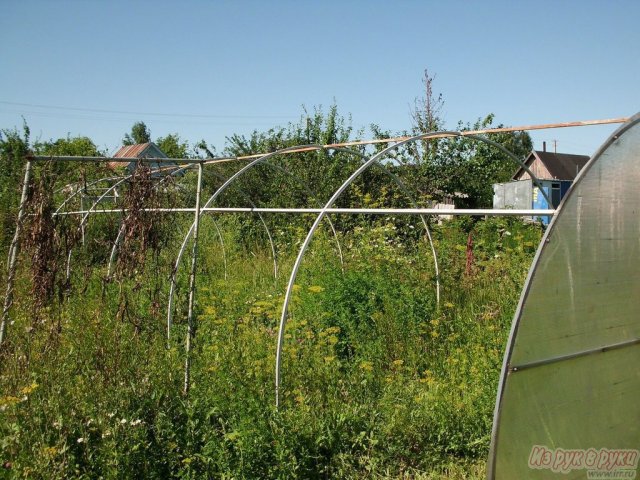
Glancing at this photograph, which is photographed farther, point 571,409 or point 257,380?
point 257,380

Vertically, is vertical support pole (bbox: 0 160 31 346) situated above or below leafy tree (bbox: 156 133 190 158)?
below

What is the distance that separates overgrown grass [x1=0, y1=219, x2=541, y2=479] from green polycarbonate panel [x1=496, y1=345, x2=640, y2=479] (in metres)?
1.20

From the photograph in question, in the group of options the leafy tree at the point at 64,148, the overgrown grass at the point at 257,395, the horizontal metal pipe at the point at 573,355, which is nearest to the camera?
the horizontal metal pipe at the point at 573,355

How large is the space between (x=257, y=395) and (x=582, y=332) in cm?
257

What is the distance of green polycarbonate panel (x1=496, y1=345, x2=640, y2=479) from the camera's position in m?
2.81

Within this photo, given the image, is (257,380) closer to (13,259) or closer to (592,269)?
(13,259)

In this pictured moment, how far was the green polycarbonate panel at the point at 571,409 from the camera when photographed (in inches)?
111

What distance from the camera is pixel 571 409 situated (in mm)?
3021

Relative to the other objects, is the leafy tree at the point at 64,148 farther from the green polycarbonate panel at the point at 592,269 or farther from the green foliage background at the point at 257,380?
the green polycarbonate panel at the point at 592,269

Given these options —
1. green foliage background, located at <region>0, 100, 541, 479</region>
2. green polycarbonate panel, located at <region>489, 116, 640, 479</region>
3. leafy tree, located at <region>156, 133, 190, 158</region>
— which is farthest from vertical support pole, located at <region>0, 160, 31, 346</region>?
leafy tree, located at <region>156, 133, 190, 158</region>

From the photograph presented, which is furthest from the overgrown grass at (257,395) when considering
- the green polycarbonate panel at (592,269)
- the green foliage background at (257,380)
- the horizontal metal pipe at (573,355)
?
the green polycarbonate panel at (592,269)

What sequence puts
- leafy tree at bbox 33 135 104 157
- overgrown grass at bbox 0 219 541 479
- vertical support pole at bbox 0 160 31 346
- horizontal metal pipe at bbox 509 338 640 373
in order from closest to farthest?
horizontal metal pipe at bbox 509 338 640 373 → overgrown grass at bbox 0 219 541 479 → vertical support pole at bbox 0 160 31 346 → leafy tree at bbox 33 135 104 157

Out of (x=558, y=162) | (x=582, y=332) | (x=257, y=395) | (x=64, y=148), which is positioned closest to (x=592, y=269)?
(x=582, y=332)

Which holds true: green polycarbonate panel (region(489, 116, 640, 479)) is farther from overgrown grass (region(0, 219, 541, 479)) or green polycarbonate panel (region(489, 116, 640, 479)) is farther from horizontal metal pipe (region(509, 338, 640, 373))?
overgrown grass (region(0, 219, 541, 479))
